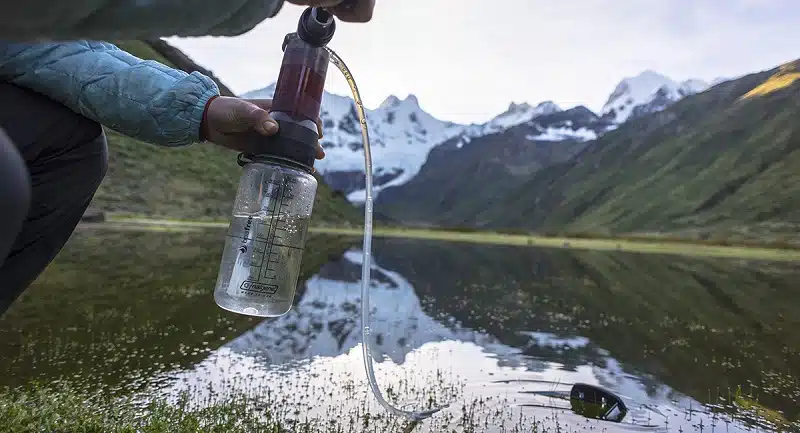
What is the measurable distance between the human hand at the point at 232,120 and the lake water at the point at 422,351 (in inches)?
168

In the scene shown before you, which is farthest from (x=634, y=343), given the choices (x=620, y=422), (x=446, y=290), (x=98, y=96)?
(x=98, y=96)

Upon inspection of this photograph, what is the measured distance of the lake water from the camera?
741 cm

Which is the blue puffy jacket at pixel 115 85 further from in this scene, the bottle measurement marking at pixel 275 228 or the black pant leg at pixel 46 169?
the bottle measurement marking at pixel 275 228

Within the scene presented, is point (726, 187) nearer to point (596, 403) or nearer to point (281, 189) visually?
point (596, 403)

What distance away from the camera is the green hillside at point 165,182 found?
77.4m

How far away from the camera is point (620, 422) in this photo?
734cm

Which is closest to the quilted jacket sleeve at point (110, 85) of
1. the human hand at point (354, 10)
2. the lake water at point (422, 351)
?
the human hand at point (354, 10)

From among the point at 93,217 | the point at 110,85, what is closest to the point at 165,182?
the point at 93,217

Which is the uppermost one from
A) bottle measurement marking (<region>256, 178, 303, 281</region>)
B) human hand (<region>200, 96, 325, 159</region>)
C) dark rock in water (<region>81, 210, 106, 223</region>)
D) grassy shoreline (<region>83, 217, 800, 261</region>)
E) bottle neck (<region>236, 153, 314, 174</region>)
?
grassy shoreline (<region>83, 217, 800, 261</region>)

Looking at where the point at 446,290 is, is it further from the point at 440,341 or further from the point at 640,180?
the point at 640,180

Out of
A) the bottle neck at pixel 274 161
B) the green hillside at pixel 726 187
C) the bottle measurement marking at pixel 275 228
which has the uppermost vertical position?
the green hillside at pixel 726 187

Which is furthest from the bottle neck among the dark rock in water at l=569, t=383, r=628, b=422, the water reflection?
the dark rock in water at l=569, t=383, r=628, b=422

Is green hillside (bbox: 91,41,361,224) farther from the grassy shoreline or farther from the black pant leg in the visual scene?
the black pant leg

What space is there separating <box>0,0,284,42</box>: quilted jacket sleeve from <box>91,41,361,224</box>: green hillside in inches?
2871
